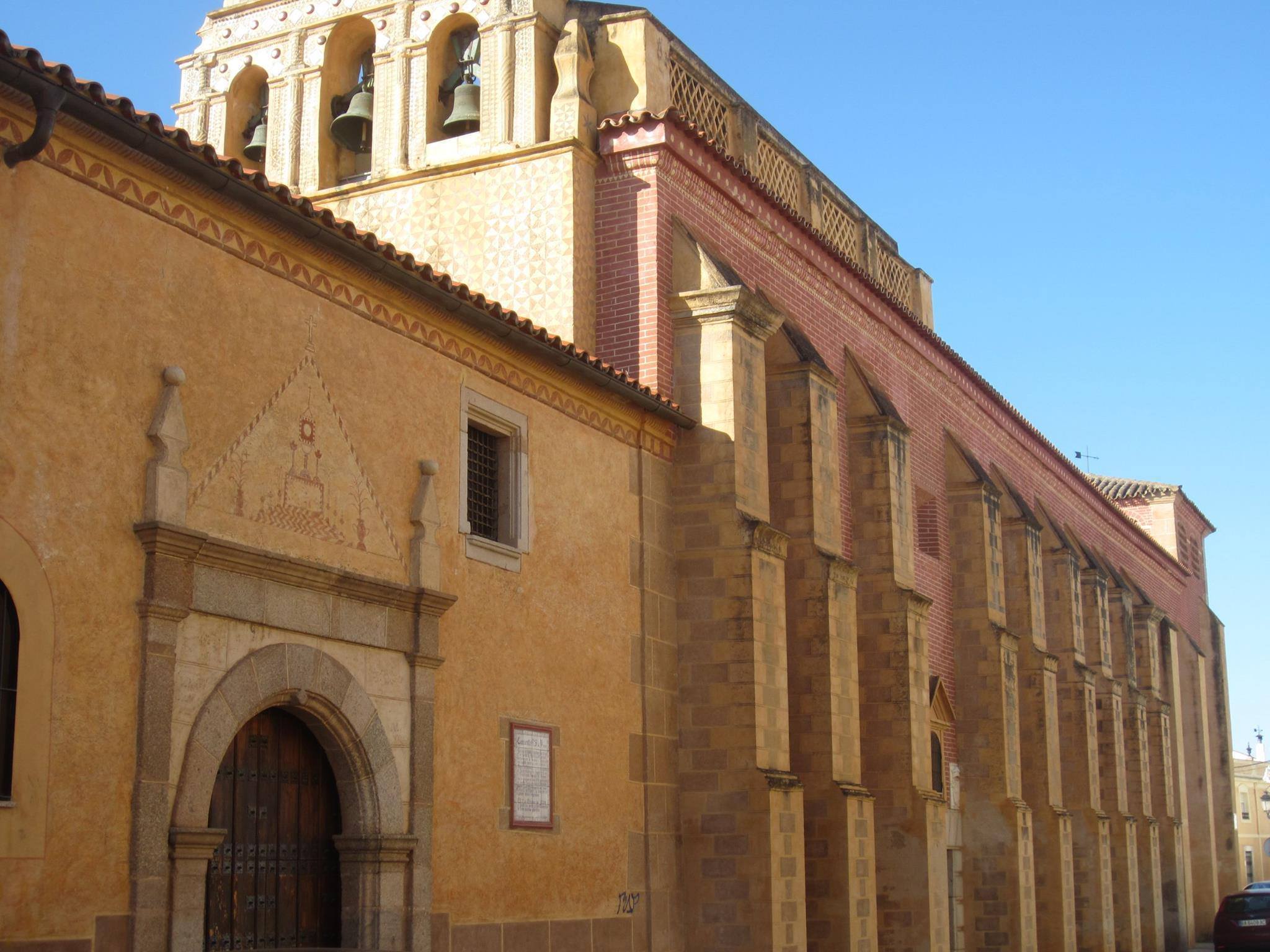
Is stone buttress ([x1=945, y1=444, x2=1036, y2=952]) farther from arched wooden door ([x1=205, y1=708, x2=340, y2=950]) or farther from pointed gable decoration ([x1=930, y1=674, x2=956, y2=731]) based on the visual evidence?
arched wooden door ([x1=205, y1=708, x2=340, y2=950])

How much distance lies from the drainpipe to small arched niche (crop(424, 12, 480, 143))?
32.7ft

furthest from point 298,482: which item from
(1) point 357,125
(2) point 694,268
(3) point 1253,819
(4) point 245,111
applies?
(3) point 1253,819

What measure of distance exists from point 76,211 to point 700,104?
36.7 ft

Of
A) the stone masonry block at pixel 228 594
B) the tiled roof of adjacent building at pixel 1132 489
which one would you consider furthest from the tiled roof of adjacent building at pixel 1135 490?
the stone masonry block at pixel 228 594

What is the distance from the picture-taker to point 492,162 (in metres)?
18.3

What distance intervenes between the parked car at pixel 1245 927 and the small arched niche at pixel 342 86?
20.6 meters

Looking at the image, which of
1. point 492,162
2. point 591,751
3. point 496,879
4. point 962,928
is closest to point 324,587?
point 496,879

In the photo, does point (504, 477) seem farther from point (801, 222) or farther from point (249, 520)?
point (801, 222)

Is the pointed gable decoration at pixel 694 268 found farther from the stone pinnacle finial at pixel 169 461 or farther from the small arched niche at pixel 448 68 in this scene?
the stone pinnacle finial at pixel 169 461

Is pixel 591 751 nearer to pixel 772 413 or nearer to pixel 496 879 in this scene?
pixel 496 879

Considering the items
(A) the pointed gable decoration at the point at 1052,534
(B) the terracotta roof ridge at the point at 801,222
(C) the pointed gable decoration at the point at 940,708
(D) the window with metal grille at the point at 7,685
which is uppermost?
(B) the terracotta roof ridge at the point at 801,222

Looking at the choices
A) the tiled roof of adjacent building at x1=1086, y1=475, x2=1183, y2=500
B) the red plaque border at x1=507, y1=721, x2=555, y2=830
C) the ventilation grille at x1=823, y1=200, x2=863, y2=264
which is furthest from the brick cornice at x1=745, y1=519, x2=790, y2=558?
the tiled roof of adjacent building at x1=1086, y1=475, x2=1183, y2=500

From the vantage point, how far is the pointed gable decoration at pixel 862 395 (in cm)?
2142

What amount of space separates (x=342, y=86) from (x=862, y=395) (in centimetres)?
761
